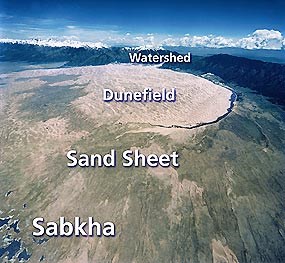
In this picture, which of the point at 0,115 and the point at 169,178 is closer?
the point at 169,178

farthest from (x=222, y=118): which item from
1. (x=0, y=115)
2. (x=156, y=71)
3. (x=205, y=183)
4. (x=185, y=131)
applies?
(x=0, y=115)

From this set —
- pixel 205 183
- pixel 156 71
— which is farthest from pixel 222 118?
pixel 156 71

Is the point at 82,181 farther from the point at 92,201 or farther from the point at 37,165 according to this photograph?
the point at 37,165

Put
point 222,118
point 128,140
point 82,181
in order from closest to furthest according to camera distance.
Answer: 1. point 82,181
2. point 128,140
3. point 222,118

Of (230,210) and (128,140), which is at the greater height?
(128,140)

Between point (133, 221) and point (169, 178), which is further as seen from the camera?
point (169, 178)

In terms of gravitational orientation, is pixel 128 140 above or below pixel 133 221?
above

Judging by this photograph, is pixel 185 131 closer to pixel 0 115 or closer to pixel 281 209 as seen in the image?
Answer: pixel 281 209

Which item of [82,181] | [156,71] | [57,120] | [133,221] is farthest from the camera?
[156,71]

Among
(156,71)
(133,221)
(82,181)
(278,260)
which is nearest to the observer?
(278,260)
